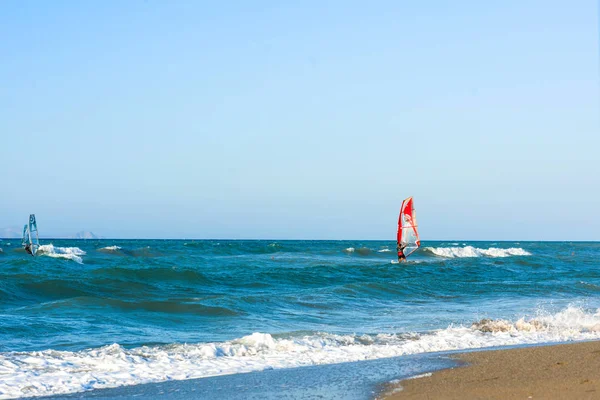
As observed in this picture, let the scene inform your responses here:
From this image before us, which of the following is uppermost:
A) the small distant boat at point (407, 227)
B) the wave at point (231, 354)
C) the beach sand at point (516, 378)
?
the small distant boat at point (407, 227)

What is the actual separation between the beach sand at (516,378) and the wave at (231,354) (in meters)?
1.65

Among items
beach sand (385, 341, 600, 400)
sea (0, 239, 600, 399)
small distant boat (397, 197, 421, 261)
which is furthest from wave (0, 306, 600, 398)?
small distant boat (397, 197, 421, 261)

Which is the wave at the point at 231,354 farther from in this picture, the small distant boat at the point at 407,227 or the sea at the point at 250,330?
the small distant boat at the point at 407,227

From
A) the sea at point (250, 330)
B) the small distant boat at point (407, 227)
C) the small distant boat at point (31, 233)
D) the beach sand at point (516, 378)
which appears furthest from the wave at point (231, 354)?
the small distant boat at point (31, 233)

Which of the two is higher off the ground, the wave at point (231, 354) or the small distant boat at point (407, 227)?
the small distant boat at point (407, 227)

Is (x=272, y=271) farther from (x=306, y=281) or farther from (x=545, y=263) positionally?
(x=545, y=263)

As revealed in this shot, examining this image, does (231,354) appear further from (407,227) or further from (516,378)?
(407,227)

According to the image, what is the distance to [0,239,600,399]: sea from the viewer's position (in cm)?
810

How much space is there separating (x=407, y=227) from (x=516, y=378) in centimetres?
2565

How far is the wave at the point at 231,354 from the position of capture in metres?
8.11

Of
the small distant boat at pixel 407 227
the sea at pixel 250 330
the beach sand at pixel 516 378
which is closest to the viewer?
the beach sand at pixel 516 378

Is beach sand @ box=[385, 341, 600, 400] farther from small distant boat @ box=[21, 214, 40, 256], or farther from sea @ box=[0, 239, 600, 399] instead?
small distant boat @ box=[21, 214, 40, 256]

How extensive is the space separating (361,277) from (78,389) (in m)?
20.6

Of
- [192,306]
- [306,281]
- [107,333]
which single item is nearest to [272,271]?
[306,281]
